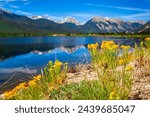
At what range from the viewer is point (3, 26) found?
635 feet

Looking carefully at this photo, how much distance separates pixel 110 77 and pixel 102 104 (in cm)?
145

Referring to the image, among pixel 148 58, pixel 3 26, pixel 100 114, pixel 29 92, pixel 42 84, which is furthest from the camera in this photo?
pixel 3 26

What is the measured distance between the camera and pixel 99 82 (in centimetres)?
489

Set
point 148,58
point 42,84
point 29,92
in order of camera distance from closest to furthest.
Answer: point 29,92 < point 42,84 < point 148,58

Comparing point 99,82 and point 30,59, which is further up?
point 99,82

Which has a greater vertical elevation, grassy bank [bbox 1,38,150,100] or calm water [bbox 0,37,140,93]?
grassy bank [bbox 1,38,150,100]

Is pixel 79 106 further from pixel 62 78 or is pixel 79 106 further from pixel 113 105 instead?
pixel 62 78

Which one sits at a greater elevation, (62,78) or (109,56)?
(109,56)

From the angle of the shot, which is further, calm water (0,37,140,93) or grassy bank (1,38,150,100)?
calm water (0,37,140,93)

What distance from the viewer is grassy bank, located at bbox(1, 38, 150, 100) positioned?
182 inches

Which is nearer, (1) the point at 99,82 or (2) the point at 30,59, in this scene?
(1) the point at 99,82

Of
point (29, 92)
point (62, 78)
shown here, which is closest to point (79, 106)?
point (29, 92)

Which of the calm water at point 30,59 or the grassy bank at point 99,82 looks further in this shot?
the calm water at point 30,59

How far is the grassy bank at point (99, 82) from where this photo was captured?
462 cm
